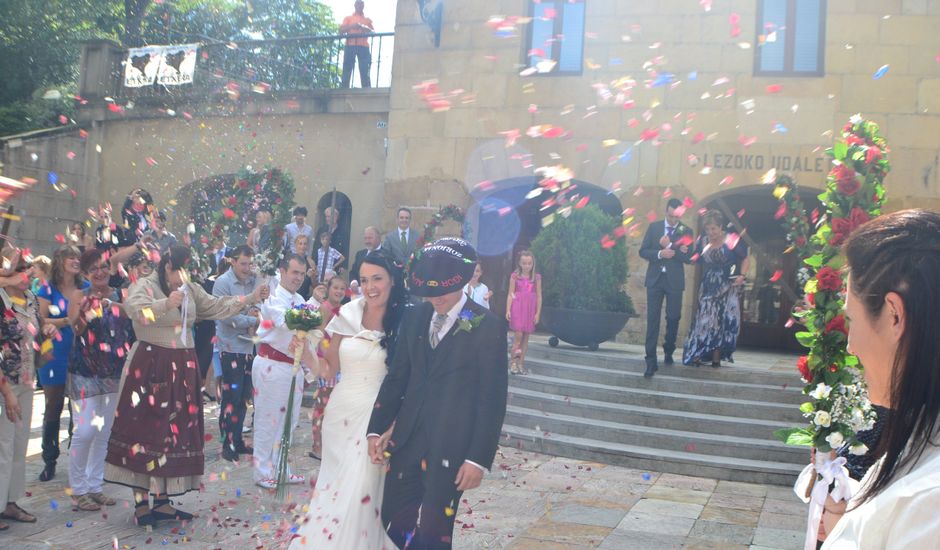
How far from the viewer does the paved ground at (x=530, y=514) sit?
22.8 ft

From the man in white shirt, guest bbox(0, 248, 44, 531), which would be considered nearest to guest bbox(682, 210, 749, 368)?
the man in white shirt

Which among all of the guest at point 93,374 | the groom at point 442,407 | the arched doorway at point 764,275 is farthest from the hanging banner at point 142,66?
the groom at point 442,407

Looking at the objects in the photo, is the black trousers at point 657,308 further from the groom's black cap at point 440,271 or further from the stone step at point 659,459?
the groom's black cap at point 440,271

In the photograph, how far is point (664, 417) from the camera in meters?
11.0

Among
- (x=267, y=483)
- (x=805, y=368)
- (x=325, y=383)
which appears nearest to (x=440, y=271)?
(x=805, y=368)

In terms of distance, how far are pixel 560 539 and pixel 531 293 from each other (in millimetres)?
6256

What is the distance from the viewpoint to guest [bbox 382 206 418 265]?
14.8 m

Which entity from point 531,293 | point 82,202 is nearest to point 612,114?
point 531,293

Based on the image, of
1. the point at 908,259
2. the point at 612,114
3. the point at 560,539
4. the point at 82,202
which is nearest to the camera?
the point at 908,259

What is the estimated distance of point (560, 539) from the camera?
7.09 meters

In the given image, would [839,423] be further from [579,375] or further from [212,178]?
[212,178]

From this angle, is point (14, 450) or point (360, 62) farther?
point (360, 62)

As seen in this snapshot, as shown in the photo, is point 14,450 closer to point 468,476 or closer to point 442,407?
point 442,407

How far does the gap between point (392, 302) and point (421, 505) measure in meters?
1.51
